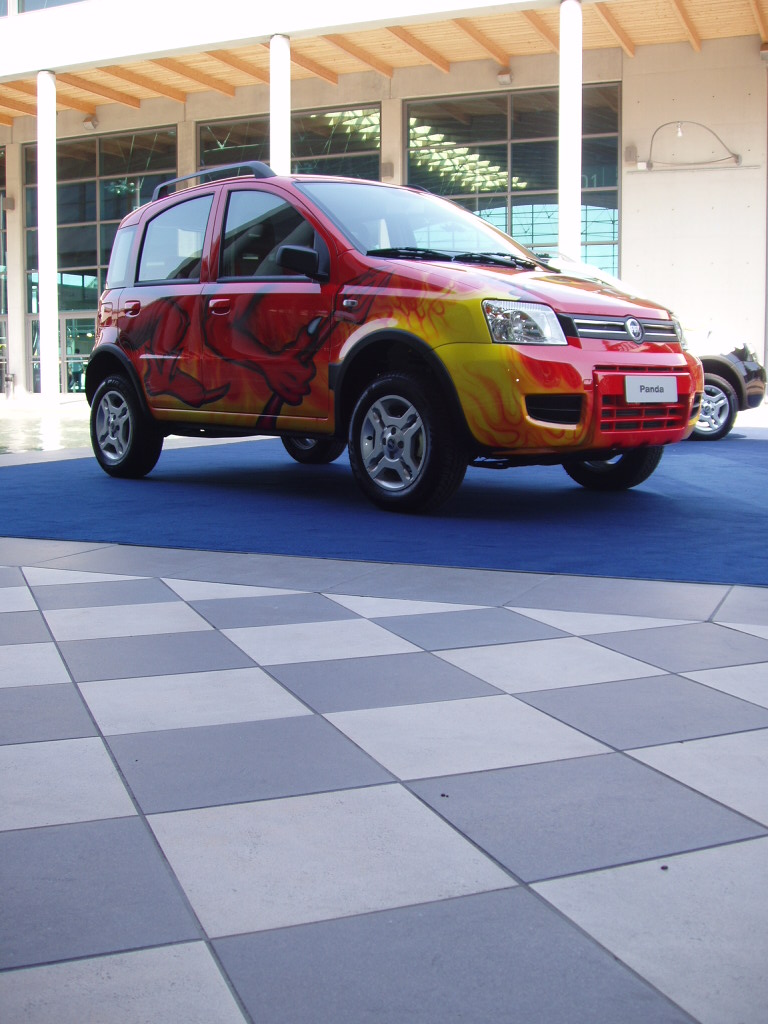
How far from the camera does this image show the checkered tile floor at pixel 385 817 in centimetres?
184

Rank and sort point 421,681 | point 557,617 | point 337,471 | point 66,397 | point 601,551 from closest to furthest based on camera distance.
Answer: point 421,681 < point 557,617 < point 601,551 < point 337,471 < point 66,397

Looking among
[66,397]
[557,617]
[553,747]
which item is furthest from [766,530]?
[66,397]

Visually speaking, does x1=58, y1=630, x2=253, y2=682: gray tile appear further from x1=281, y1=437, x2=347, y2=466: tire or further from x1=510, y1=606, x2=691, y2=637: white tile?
x1=281, y1=437, x2=347, y2=466: tire

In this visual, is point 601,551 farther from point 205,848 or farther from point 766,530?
point 205,848

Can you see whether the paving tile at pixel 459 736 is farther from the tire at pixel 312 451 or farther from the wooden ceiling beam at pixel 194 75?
the wooden ceiling beam at pixel 194 75

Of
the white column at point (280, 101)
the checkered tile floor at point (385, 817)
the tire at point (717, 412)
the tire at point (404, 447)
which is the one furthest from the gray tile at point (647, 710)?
the white column at point (280, 101)

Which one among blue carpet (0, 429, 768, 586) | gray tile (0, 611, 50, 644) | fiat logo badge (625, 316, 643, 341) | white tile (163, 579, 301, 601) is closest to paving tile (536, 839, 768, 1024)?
gray tile (0, 611, 50, 644)

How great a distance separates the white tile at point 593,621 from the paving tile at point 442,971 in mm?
2241

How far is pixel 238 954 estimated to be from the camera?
75.7 inches

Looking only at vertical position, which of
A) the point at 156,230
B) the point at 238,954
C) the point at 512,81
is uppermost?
the point at 512,81

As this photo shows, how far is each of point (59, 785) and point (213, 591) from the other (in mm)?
→ 2348

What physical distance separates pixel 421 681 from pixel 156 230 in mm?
5932

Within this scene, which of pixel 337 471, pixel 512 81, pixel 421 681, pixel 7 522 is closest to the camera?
pixel 421 681

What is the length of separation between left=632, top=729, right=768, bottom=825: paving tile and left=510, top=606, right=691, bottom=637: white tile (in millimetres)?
1208
